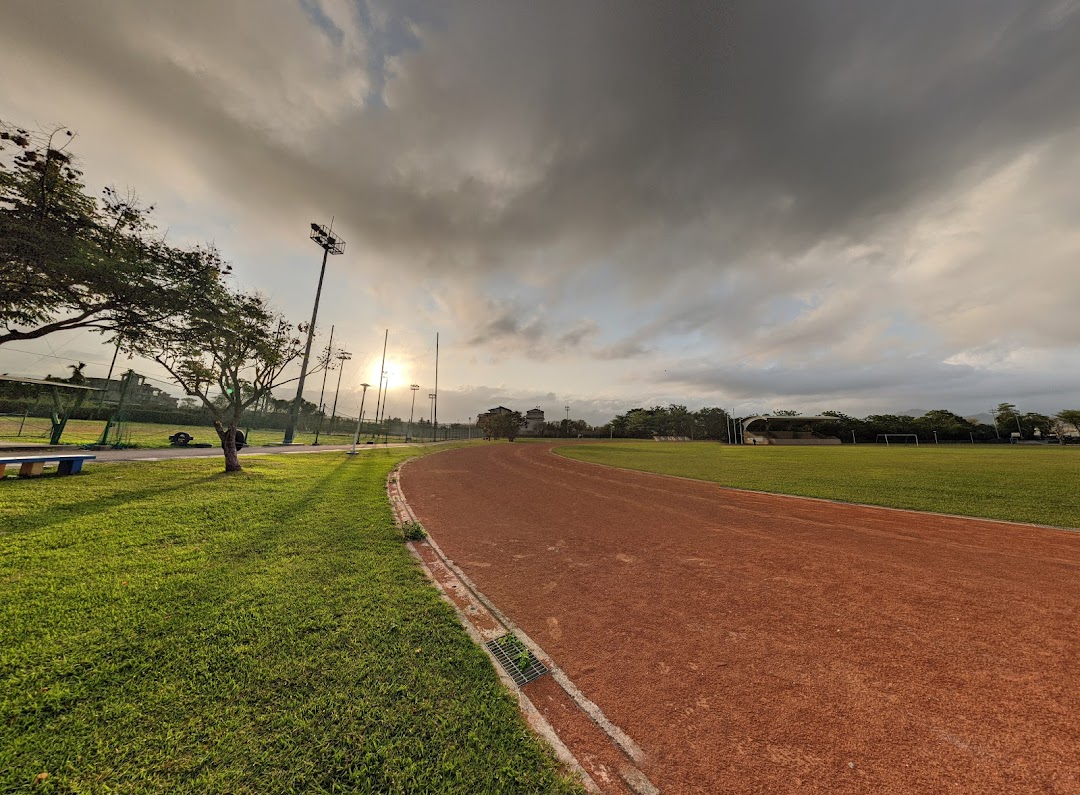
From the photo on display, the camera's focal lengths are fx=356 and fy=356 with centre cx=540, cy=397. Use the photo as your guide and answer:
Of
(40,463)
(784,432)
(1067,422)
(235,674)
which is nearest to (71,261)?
(40,463)

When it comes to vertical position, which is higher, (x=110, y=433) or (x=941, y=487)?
(x=110, y=433)

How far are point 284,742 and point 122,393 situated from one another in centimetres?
2561

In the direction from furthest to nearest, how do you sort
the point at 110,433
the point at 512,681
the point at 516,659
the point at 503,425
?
1. the point at 503,425
2. the point at 110,433
3. the point at 516,659
4. the point at 512,681

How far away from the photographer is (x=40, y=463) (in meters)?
9.71

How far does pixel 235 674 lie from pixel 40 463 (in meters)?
12.7

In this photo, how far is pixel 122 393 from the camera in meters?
18.5

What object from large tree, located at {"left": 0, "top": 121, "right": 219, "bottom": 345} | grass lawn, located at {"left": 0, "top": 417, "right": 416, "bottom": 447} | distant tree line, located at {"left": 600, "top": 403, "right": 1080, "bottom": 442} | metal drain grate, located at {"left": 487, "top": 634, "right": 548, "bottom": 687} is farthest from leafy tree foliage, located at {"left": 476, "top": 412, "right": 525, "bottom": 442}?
metal drain grate, located at {"left": 487, "top": 634, "right": 548, "bottom": 687}

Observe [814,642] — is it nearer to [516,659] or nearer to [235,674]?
[516,659]

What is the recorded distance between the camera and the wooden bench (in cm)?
901

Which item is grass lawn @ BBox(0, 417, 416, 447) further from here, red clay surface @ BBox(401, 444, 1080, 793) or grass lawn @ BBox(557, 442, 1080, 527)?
grass lawn @ BBox(557, 442, 1080, 527)

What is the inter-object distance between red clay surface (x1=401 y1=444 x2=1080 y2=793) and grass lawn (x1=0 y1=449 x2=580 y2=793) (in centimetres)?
112

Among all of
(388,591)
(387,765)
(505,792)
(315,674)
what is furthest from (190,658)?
(505,792)

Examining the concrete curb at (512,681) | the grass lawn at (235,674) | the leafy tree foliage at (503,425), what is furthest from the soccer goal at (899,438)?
the grass lawn at (235,674)

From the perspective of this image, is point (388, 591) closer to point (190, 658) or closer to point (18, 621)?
point (190, 658)
